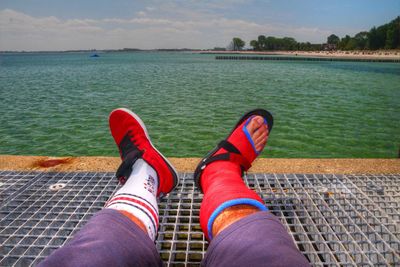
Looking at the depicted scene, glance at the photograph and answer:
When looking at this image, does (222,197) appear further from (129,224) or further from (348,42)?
(348,42)

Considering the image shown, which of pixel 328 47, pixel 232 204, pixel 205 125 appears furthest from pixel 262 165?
pixel 328 47

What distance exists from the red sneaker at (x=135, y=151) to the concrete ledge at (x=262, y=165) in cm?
34

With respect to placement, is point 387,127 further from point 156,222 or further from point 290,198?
point 156,222

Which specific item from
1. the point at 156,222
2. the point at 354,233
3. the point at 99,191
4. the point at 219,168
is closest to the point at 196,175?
the point at 219,168

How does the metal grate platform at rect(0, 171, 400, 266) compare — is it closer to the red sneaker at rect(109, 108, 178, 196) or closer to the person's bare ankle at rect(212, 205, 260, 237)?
the red sneaker at rect(109, 108, 178, 196)

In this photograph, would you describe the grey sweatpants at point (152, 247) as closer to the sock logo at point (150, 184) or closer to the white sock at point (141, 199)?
the white sock at point (141, 199)

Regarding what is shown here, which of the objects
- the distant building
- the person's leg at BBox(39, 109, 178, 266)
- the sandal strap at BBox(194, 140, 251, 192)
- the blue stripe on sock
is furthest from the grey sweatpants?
the distant building

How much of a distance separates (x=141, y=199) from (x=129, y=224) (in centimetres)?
37

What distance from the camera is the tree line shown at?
83.9m

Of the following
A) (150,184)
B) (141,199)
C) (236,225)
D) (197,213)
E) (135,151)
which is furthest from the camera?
(135,151)

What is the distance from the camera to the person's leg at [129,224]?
3.68ft

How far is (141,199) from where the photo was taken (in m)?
1.76

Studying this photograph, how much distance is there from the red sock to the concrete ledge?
100 centimetres

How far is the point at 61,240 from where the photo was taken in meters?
1.89
